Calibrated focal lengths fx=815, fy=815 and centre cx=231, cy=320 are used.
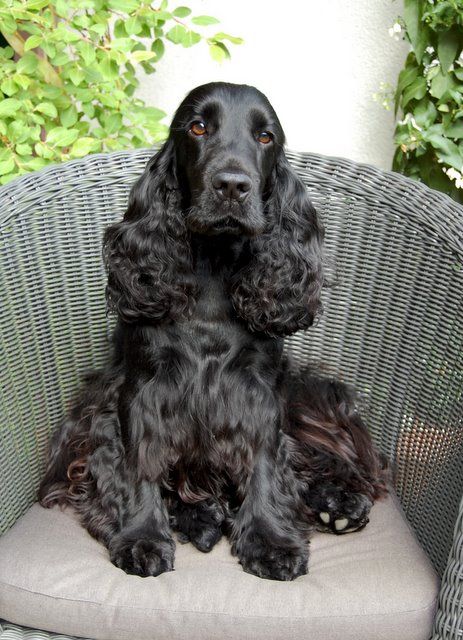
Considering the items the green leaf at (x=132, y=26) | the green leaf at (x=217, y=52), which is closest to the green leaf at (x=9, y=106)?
the green leaf at (x=132, y=26)

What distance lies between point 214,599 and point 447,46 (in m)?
2.14

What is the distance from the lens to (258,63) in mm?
3465

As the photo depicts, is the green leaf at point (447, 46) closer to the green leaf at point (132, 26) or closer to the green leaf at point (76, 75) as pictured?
the green leaf at point (132, 26)

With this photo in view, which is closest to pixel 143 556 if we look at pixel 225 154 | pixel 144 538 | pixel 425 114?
pixel 144 538

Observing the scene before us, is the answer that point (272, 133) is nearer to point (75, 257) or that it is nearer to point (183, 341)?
point (183, 341)

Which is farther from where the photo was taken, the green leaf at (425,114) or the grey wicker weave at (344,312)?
the green leaf at (425,114)

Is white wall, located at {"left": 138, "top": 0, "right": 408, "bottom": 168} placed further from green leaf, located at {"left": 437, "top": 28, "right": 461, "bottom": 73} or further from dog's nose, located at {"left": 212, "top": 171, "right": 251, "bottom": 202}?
dog's nose, located at {"left": 212, "top": 171, "right": 251, "bottom": 202}

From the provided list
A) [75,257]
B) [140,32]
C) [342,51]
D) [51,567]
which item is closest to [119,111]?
[140,32]

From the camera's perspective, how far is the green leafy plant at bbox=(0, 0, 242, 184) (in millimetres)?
2604

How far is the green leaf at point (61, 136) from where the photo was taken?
2656 mm

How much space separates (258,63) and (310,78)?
0.76 ft

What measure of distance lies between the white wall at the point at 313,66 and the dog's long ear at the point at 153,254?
1622mm

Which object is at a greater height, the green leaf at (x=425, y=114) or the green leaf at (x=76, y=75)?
the green leaf at (x=76, y=75)

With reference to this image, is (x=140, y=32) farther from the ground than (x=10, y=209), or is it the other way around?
(x=140, y=32)
